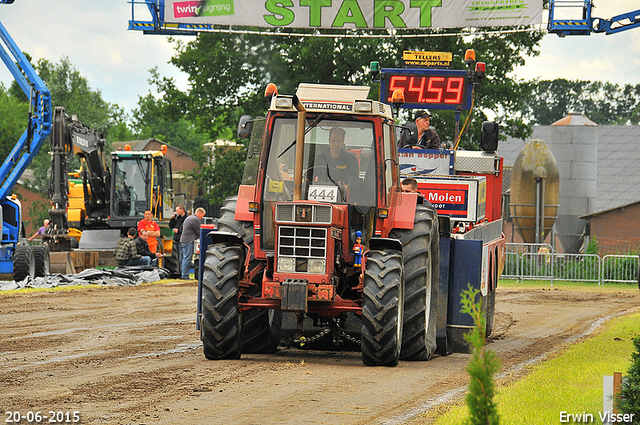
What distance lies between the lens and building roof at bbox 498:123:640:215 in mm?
54469

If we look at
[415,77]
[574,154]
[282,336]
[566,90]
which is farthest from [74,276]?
[566,90]

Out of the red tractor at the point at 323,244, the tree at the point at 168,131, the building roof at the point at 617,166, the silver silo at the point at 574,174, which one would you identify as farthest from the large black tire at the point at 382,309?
the tree at the point at 168,131

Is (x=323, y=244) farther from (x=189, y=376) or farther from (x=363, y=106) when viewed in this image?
(x=189, y=376)

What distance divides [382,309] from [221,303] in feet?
5.30

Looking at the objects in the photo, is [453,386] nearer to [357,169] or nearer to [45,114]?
[357,169]

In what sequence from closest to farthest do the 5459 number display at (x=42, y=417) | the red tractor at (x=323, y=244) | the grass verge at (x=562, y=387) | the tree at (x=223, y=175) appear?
1. the 5459 number display at (x=42, y=417)
2. the grass verge at (x=562, y=387)
3. the red tractor at (x=323, y=244)
4. the tree at (x=223, y=175)

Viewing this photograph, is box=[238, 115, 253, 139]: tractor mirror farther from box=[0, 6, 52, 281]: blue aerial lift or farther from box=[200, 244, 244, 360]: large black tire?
box=[0, 6, 52, 281]: blue aerial lift

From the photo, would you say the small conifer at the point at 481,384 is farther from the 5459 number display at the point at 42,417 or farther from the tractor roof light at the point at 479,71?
the tractor roof light at the point at 479,71

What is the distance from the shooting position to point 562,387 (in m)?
8.03

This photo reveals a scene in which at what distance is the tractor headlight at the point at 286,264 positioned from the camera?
9.32m

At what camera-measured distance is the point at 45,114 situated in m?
22.5

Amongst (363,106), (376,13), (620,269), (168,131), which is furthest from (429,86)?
(168,131)

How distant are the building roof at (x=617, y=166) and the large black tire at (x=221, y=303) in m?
47.1

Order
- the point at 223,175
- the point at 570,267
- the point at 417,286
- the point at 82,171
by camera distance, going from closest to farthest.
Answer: the point at 417,286, the point at 82,171, the point at 570,267, the point at 223,175
